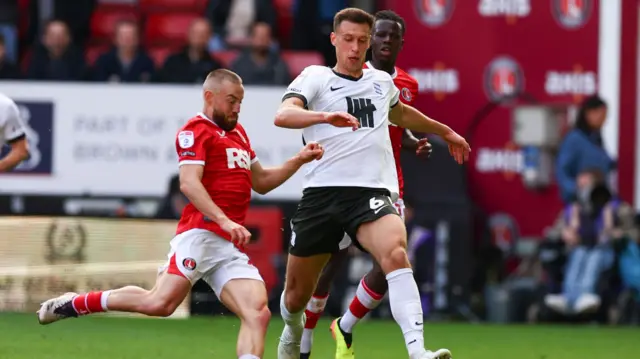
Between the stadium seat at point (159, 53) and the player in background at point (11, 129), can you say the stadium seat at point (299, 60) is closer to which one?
the stadium seat at point (159, 53)

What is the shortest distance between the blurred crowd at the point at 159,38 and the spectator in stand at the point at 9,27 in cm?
1

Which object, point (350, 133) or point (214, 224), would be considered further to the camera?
point (350, 133)

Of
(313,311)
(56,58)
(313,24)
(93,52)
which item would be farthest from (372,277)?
(313,24)

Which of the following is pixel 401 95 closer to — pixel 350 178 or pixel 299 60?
pixel 350 178

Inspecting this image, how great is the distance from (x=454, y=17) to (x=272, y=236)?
4421mm

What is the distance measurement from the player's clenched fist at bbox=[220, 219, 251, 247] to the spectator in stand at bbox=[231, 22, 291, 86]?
954 cm

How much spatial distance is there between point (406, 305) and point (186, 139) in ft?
5.66

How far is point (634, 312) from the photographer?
59.9ft

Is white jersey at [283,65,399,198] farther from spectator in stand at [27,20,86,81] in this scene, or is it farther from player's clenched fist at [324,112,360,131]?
spectator in stand at [27,20,86,81]

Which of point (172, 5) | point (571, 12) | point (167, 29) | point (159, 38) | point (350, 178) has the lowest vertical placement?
point (350, 178)

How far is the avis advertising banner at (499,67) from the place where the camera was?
20.3 meters

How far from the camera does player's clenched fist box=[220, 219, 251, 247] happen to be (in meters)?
A: 9.26

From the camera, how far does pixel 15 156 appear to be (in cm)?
1228

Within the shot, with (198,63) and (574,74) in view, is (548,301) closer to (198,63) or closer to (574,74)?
(574,74)
